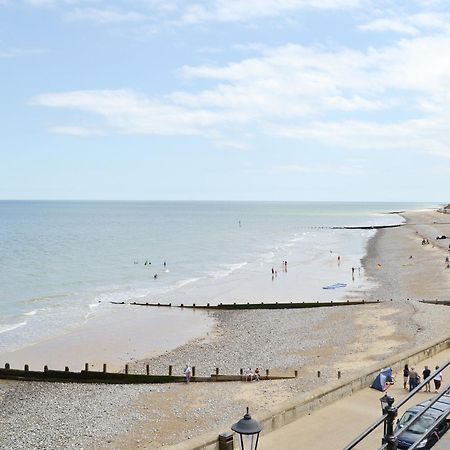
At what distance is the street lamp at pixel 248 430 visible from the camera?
7211 mm

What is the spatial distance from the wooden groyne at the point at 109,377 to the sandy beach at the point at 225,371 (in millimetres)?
582

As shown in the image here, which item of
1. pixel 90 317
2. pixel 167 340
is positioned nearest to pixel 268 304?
pixel 167 340

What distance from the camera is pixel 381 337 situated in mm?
31344

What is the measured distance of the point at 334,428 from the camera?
A: 41.3 ft

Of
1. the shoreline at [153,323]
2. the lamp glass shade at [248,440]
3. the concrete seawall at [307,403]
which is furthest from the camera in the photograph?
the shoreline at [153,323]

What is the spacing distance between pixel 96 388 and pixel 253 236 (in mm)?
101910

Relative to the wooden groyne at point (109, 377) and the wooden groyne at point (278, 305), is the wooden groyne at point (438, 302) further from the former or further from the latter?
the wooden groyne at point (109, 377)

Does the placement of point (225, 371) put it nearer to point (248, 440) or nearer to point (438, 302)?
point (248, 440)

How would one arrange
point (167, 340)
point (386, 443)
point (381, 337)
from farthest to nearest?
1. point (167, 340)
2. point (381, 337)
3. point (386, 443)

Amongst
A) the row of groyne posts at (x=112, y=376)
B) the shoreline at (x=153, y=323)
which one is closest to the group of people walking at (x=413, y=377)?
the row of groyne posts at (x=112, y=376)

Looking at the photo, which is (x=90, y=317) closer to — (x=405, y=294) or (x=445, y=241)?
(x=405, y=294)

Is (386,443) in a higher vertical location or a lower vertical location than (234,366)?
higher

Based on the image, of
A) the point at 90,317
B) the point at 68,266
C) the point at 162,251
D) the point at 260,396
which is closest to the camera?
the point at 260,396

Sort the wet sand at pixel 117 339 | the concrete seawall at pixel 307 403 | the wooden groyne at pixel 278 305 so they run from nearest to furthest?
the concrete seawall at pixel 307 403 < the wet sand at pixel 117 339 < the wooden groyne at pixel 278 305
